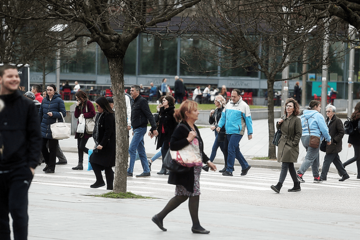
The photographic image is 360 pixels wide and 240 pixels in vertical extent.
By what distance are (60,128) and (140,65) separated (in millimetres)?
38561

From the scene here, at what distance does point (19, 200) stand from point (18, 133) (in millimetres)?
540

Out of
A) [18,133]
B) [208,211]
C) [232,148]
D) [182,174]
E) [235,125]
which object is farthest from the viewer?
[235,125]

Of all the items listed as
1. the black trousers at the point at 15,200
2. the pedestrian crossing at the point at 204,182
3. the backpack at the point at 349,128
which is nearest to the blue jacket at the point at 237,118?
the pedestrian crossing at the point at 204,182

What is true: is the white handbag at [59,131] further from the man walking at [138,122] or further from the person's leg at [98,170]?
the person's leg at [98,170]

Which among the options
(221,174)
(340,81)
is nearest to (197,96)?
Answer: (340,81)

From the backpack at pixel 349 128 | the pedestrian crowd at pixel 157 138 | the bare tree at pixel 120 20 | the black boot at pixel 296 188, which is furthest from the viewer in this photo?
the backpack at pixel 349 128

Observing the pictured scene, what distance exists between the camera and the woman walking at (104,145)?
33.9 ft

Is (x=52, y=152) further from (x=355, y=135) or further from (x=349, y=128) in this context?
(x=355, y=135)

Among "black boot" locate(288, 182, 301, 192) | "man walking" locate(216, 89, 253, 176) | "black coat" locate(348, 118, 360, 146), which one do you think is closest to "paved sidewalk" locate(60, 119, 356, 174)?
"black coat" locate(348, 118, 360, 146)

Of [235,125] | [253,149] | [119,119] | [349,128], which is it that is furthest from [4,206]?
[253,149]

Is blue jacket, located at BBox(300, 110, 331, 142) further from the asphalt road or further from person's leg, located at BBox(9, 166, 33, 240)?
person's leg, located at BBox(9, 166, 33, 240)

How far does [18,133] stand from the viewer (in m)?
4.93

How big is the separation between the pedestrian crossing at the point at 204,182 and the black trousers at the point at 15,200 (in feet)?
17.4

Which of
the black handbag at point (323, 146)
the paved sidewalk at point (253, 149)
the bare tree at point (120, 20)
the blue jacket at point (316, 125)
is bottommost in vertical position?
the paved sidewalk at point (253, 149)
